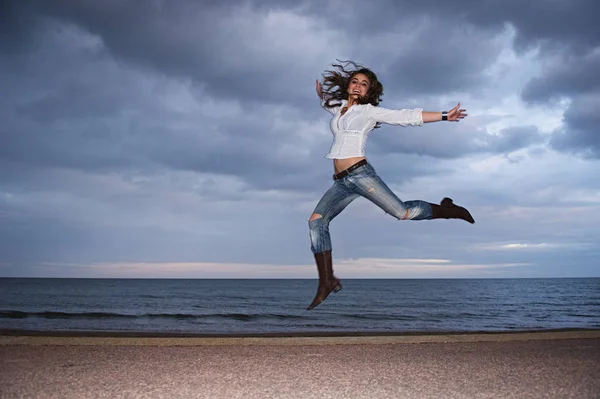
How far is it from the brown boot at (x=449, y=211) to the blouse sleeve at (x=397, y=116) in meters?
0.85

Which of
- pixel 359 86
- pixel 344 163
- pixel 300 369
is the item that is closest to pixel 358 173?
pixel 344 163

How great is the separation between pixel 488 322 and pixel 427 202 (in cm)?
2511

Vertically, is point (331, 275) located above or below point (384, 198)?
below

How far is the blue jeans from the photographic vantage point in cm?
438

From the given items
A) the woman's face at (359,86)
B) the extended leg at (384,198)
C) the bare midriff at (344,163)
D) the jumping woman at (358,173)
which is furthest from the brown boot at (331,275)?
the woman's face at (359,86)

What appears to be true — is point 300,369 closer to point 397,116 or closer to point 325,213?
point 325,213

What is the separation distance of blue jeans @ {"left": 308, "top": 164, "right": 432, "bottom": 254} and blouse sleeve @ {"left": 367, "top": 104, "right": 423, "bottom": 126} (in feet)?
1.42

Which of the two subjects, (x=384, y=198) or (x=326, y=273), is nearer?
(x=384, y=198)

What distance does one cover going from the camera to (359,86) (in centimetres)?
473

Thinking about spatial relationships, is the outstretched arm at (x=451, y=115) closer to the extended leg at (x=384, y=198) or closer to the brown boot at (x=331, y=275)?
the extended leg at (x=384, y=198)

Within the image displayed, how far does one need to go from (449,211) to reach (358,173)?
101 cm

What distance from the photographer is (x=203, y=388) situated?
3898mm

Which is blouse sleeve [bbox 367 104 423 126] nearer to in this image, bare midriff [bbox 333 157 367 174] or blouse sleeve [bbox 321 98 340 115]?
bare midriff [bbox 333 157 367 174]

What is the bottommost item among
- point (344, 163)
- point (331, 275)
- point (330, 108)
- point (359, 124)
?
point (331, 275)
